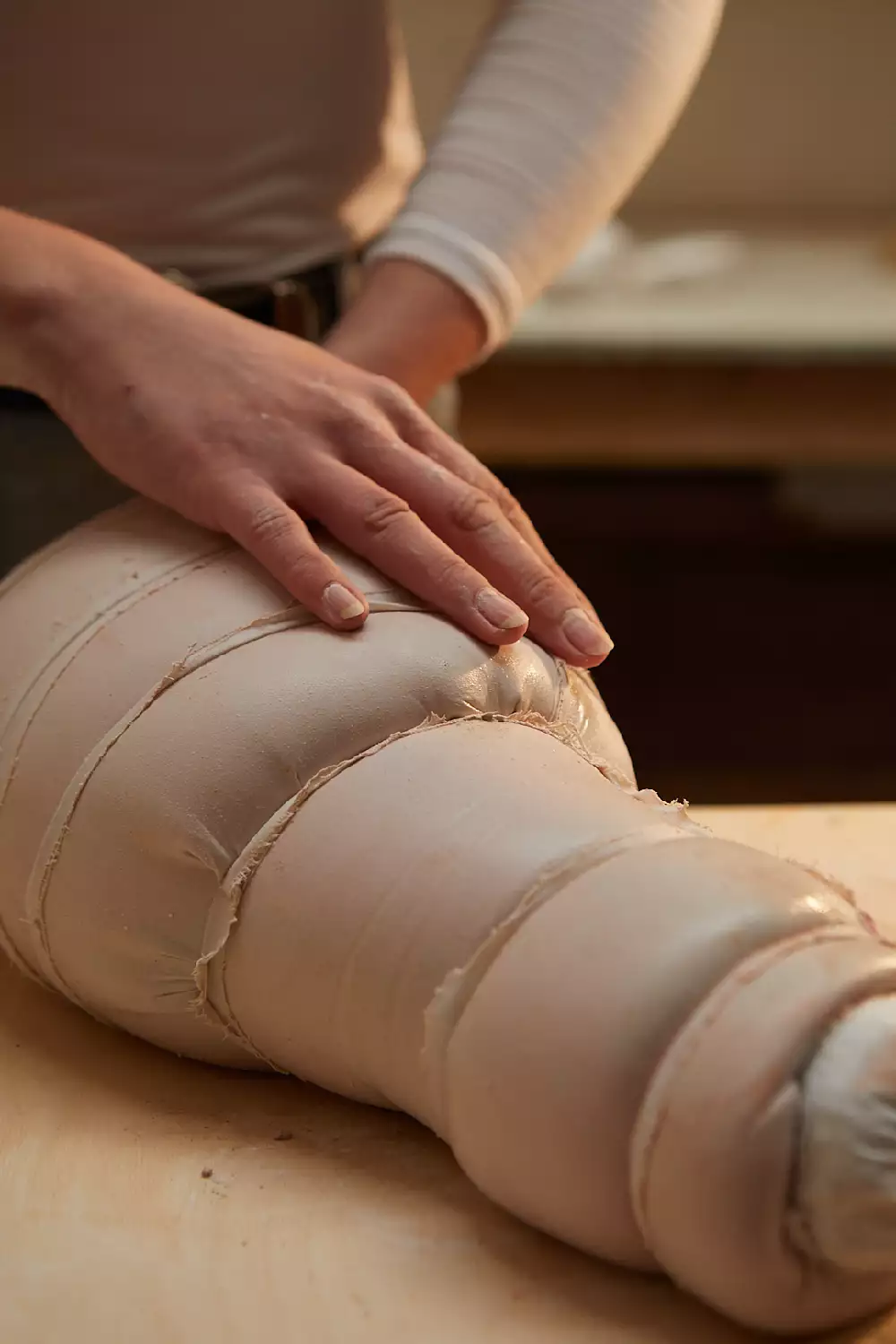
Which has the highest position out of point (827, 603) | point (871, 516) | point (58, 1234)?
point (58, 1234)

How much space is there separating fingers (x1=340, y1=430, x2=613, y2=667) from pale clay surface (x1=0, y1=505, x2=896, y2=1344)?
0.02m

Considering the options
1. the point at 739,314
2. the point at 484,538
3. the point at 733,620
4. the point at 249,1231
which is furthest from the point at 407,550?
the point at 733,620

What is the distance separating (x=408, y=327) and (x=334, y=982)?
0.40 m

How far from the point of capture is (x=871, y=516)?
6.80ft

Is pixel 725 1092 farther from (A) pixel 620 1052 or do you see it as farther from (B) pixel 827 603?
(B) pixel 827 603

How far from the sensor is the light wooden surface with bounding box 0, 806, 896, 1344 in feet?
1.60

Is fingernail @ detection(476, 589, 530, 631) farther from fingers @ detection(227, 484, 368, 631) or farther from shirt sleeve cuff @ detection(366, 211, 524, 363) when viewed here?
shirt sleeve cuff @ detection(366, 211, 524, 363)

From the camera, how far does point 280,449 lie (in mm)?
677

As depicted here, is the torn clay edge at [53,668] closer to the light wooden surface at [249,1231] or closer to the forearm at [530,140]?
the light wooden surface at [249,1231]

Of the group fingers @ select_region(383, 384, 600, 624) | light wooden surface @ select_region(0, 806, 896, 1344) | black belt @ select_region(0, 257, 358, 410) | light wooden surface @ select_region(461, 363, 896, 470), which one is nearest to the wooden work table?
light wooden surface @ select_region(461, 363, 896, 470)

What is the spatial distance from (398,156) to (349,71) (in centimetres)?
9

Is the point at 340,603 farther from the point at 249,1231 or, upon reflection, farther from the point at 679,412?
the point at 679,412

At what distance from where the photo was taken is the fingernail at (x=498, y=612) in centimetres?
65

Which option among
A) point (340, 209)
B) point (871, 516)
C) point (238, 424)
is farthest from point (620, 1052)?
point (871, 516)
